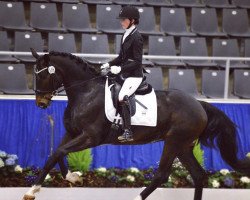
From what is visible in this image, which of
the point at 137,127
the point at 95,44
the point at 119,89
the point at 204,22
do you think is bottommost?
the point at 137,127

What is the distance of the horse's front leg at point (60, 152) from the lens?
4.42m

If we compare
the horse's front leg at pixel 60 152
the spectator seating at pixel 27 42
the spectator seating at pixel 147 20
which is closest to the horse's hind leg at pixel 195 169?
the horse's front leg at pixel 60 152

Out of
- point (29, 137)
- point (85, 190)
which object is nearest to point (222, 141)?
point (85, 190)

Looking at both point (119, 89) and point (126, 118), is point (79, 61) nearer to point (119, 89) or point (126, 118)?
point (119, 89)

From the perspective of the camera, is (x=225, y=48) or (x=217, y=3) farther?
(x=217, y=3)

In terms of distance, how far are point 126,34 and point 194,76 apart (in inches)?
131

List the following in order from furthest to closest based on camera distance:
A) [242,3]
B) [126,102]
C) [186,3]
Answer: [242,3], [186,3], [126,102]

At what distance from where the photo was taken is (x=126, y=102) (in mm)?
4734

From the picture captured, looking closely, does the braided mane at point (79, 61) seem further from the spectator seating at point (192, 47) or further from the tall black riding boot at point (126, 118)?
the spectator seating at point (192, 47)

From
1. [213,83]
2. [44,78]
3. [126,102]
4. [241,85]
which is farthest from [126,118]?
[241,85]

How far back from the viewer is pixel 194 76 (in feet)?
25.8

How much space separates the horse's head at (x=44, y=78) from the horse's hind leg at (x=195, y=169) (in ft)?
4.81

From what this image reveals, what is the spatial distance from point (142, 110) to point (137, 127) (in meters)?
0.17

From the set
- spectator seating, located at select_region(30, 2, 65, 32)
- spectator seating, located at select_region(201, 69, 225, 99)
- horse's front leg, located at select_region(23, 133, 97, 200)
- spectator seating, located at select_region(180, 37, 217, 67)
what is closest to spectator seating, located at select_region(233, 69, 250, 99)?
spectator seating, located at select_region(201, 69, 225, 99)
